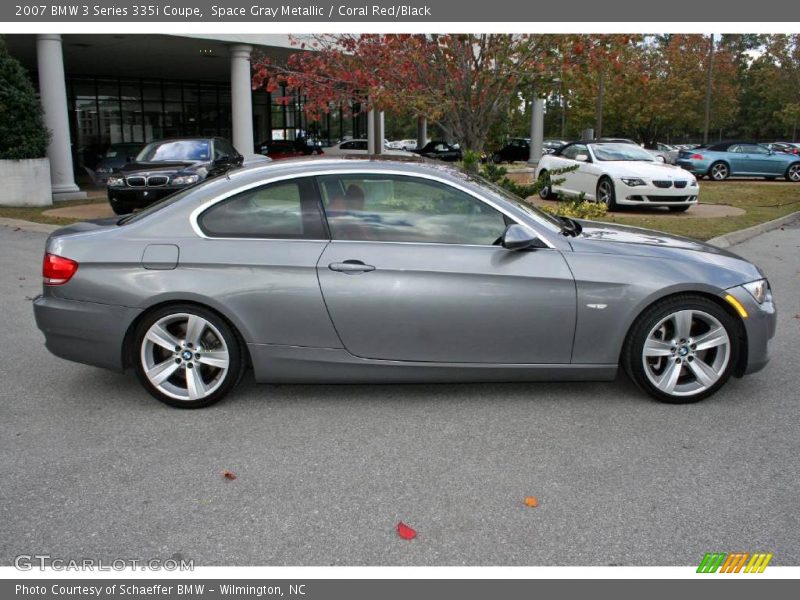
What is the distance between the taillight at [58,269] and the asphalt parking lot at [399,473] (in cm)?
84

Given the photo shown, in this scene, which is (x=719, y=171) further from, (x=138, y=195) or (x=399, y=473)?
(x=399, y=473)

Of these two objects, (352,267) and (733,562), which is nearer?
(733,562)

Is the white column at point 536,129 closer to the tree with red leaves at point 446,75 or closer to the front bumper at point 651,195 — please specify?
the front bumper at point 651,195

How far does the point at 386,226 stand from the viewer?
4941mm

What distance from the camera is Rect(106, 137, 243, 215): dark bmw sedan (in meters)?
14.6

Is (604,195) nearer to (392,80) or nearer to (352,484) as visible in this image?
(392,80)

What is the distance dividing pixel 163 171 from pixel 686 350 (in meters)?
12.1

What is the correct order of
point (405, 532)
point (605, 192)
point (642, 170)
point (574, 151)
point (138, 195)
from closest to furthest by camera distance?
1. point (405, 532)
2. point (138, 195)
3. point (642, 170)
4. point (605, 192)
5. point (574, 151)

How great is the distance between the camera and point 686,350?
493 centimetres

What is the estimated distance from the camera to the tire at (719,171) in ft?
88.1

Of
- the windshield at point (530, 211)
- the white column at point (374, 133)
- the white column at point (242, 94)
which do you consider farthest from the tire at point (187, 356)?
the white column at point (374, 133)

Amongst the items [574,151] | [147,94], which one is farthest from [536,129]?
[147,94]
